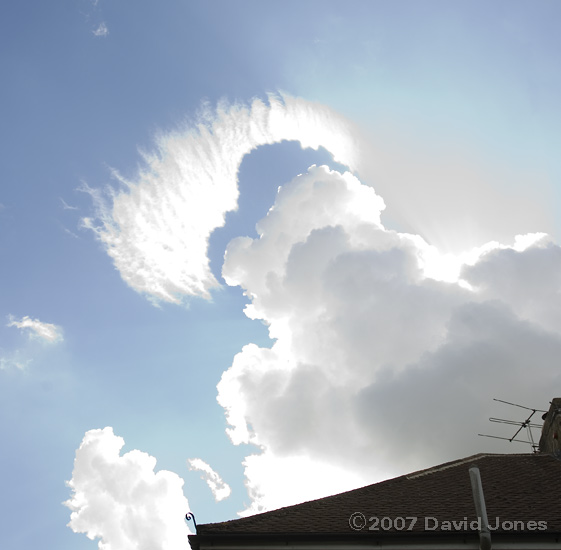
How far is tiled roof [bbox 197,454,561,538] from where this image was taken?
1112 cm

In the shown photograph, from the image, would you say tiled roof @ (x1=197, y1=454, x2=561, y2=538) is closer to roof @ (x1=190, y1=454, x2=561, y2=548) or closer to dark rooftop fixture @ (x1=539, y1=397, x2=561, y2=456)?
roof @ (x1=190, y1=454, x2=561, y2=548)

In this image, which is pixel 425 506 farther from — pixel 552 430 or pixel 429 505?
pixel 552 430

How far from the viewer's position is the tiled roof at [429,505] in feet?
36.5

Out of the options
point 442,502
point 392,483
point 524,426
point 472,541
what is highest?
point 524,426

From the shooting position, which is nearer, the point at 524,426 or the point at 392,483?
the point at 392,483

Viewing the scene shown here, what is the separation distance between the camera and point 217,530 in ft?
37.0

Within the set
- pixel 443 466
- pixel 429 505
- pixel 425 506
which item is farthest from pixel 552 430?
pixel 425 506

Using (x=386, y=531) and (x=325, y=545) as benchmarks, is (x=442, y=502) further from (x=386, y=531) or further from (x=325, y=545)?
(x=325, y=545)

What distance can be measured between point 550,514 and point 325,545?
15.7 ft

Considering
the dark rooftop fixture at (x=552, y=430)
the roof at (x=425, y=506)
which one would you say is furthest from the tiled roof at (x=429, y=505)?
the dark rooftop fixture at (x=552, y=430)

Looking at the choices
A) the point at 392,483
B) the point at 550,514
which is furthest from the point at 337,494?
the point at 550,514

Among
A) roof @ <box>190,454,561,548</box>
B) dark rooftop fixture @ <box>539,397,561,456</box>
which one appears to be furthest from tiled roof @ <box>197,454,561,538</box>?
dark rooftop fixture @ <box>539,397,561,456</box>

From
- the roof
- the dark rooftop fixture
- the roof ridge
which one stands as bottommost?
the roof

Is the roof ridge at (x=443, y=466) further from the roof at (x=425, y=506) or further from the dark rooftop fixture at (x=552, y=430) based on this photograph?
the dark rooftop fixture at (x=552, y=430)
